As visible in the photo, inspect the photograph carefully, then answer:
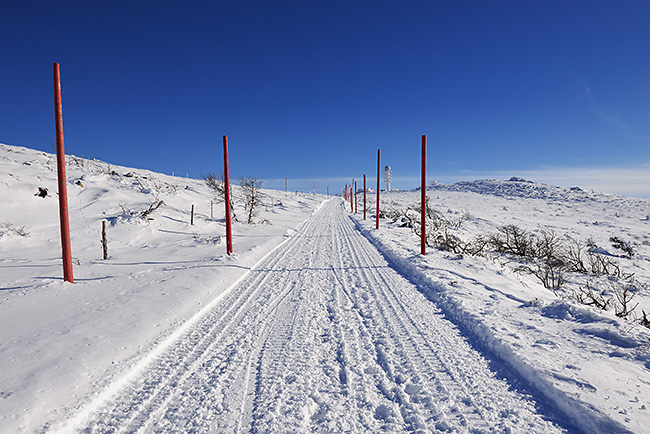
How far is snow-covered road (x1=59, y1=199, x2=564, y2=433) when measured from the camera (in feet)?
7.73

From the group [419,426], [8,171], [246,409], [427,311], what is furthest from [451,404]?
[8,171]

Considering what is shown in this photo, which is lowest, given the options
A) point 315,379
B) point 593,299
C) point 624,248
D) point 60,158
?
point 624,248

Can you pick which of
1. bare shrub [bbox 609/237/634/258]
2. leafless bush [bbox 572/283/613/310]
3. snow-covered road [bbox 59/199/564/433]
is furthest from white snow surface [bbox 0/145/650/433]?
bare shrub [bbox 609/237/634/258]

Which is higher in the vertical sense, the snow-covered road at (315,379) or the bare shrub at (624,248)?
the snow-covered road at (315,379)

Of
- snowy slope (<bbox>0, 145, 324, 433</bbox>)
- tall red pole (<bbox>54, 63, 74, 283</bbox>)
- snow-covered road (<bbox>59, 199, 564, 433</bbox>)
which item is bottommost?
snow-covered road (<bbox>59, 199, 564, 433</bbox>)

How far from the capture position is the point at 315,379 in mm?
2904

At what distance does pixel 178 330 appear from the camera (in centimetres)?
407

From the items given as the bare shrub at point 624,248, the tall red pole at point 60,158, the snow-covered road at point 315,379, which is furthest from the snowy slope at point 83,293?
the bare shrub at point 624,248

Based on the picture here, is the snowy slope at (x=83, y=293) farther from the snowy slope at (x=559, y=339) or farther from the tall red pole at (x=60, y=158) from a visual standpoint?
the snowy slope at (x=559, y=339)

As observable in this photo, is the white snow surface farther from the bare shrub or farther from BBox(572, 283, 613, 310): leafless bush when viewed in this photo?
the bare shrub

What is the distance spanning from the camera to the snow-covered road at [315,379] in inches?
92.8

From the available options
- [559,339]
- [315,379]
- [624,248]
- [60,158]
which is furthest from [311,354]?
[624,248]

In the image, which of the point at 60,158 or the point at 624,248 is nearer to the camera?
the point at 60,158

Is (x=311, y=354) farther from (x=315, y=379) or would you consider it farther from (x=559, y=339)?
(x=559, y=339)
